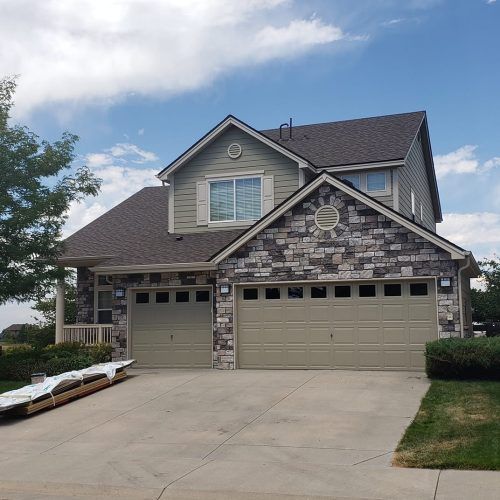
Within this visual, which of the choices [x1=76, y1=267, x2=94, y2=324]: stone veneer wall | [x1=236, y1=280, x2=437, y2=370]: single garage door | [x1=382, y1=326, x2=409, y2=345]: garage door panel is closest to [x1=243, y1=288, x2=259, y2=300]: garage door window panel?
[x1=236, y1=280, x2=437, y2=370]: single garage door

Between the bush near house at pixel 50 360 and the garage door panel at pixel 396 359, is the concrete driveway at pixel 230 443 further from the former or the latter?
the bush near house at pixel 50 360

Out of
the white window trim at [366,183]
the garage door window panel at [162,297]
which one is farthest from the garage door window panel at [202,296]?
the white window trim at [366,183]

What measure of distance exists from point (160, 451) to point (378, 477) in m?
3.33

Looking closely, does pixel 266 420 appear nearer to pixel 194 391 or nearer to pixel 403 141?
pixel 194 391

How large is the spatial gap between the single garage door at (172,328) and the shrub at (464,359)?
20.8 ft

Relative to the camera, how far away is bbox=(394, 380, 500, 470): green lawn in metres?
8.37

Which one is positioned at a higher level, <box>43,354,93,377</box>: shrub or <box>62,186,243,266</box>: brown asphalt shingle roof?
<box>62,186,243,266</box>: brown asphalt shingle roof

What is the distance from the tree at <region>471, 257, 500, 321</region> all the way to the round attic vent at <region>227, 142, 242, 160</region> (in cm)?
1164

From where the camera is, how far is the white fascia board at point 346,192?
15.8m

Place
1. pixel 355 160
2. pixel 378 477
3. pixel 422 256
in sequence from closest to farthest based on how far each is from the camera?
pixel 378 477
pixel 422 256
pixel 355 160

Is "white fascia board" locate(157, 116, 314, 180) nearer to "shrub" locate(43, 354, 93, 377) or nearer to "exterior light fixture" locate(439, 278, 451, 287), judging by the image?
"exterior light fixture" locate(439, 278, 451, 287)

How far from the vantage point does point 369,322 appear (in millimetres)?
16594

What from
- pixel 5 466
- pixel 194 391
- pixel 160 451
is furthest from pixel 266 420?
pixel 5 466

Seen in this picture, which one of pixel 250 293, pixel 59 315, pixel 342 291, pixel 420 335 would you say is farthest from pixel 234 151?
pixel 420 335
